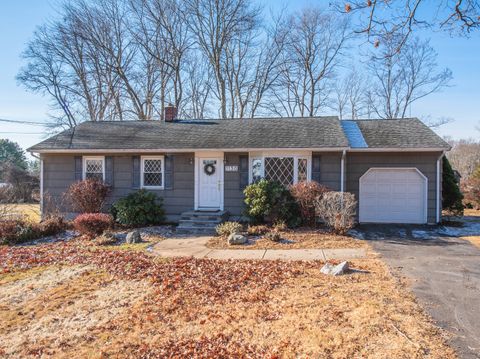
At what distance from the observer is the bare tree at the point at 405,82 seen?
24953 millimetres

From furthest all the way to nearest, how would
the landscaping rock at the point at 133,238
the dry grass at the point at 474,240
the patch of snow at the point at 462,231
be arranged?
the patch of snow at the point at 462,231
the landscaping rock at the point at 133,238
the dry grass at the point at 474,240

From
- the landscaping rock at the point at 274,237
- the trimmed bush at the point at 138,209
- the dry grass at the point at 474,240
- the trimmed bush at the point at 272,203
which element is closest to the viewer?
the dry grass at the point at 474,240

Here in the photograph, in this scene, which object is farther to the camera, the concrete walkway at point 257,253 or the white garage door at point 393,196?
the white garage door at point 393,196

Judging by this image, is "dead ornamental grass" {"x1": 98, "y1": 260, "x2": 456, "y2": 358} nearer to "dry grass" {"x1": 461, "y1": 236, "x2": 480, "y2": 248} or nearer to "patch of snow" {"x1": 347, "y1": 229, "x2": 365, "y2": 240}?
"patch of snow" {"x1": 347, "y1": 229, "x2": 365, "y2": 240}

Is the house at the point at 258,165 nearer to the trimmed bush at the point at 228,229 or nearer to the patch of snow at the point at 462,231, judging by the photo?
Answer: the patch of snow at the point at 462,231

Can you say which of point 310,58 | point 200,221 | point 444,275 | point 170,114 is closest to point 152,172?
point 200,221

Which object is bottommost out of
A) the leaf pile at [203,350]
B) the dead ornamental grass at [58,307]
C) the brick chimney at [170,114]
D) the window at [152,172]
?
the dead ornamental grass at [58,307]

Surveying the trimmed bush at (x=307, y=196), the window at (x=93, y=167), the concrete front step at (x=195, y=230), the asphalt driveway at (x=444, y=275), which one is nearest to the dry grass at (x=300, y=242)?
the asphalt driveway at (x=444, y=275)

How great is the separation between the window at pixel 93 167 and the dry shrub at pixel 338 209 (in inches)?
310

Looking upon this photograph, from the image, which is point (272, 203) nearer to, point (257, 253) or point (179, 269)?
point (257, 253)

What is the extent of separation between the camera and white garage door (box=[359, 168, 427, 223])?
38.2 ft

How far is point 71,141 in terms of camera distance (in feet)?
42.0

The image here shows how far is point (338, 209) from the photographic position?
9.46 m

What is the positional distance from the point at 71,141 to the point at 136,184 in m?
3.20
